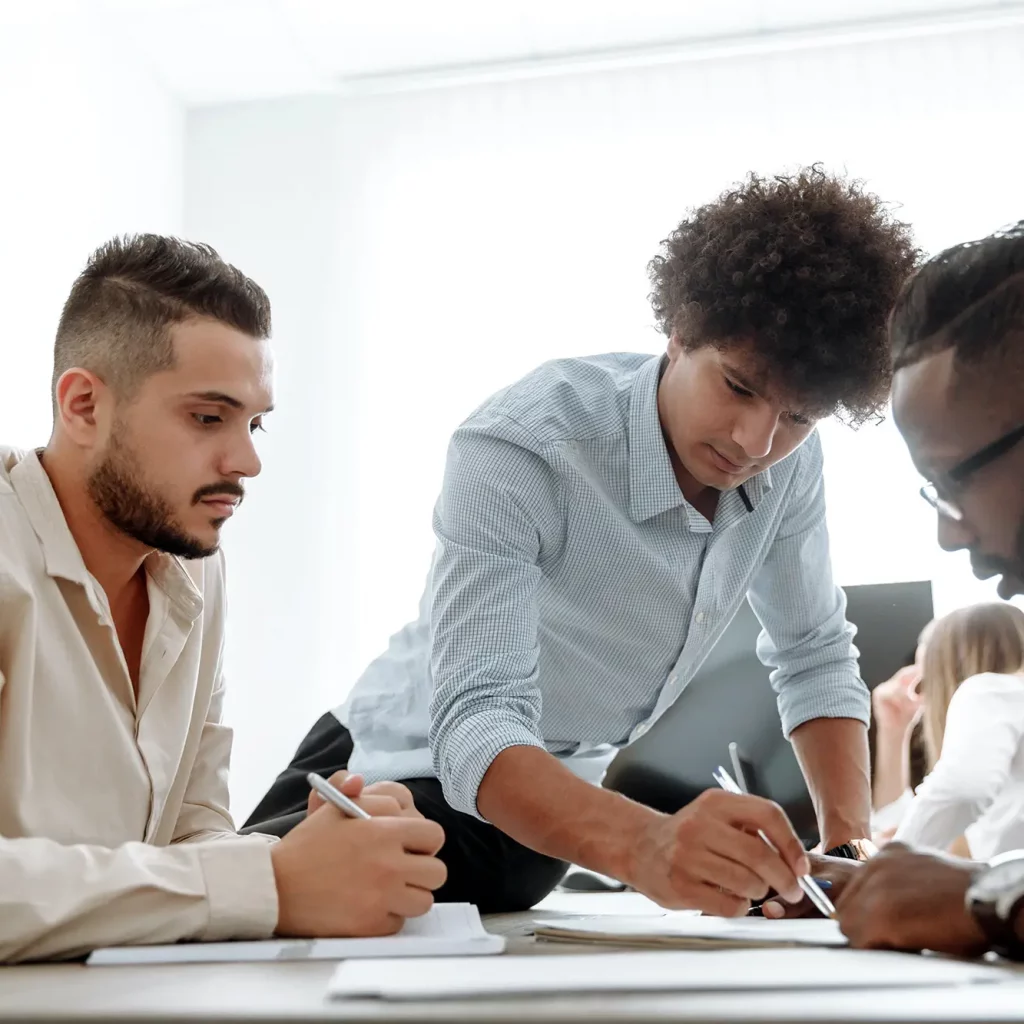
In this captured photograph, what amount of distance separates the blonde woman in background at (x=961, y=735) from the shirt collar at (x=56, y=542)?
1.55m

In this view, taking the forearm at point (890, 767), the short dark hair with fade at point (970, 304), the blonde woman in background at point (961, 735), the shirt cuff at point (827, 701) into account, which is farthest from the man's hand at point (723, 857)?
the forearm at point (890, 767)

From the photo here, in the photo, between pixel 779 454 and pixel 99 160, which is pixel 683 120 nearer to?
pixel 99 160

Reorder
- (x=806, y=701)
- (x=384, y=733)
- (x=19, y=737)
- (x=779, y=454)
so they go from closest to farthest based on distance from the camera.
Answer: (x=19, y=737)
(x=779, y=454)
(x=384, y=733)
(x=806, y=701)

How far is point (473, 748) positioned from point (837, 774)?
74cm

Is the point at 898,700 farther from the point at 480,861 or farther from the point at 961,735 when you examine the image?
the point at 480,861

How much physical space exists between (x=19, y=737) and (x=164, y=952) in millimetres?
411

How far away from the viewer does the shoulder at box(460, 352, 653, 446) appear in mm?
1423

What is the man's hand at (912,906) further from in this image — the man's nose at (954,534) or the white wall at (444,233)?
the white wall at (444,233)

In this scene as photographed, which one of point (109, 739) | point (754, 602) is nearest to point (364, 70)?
point (754, 602)

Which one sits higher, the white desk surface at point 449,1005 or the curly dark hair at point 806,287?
the curly dark hair at point 806,287

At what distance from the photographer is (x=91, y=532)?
130cm

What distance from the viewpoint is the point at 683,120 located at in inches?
143

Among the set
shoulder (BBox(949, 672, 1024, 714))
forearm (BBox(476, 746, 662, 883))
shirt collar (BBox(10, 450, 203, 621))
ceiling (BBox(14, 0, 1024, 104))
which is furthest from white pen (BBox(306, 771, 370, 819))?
ceiling (BBox(14, 0, 1024, 104))

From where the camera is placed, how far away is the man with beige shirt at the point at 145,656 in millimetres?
890
